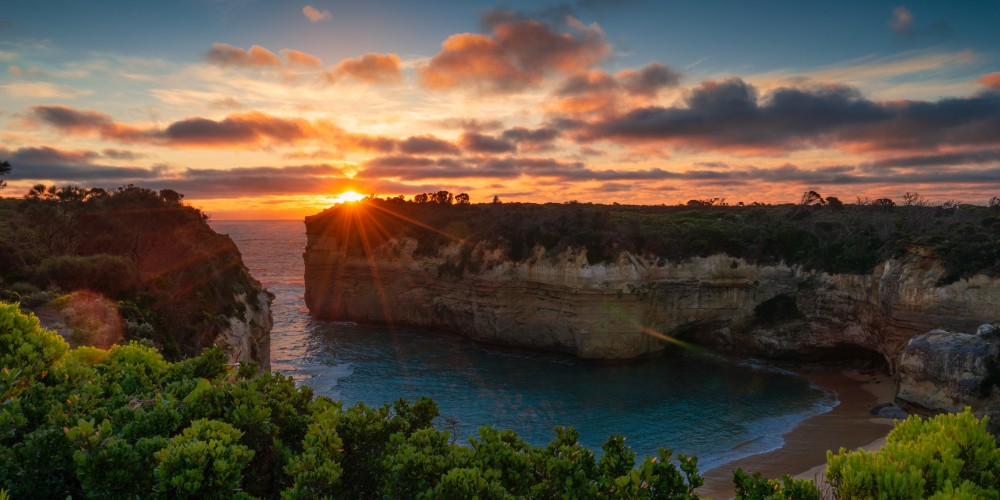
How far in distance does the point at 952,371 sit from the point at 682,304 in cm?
1906

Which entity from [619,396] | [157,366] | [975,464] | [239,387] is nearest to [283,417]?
[239,387]

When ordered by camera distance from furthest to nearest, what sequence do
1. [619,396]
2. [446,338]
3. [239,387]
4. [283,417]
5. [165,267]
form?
[446,338] < [619,396] < [165,267] < [283,417] < [239,387]

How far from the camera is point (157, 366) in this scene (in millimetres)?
9461

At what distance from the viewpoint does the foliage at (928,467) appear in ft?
20.2

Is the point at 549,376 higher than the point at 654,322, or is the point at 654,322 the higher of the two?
the point at 654,322

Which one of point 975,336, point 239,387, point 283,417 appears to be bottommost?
point 975,336

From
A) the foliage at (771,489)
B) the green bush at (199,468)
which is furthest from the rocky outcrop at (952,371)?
the green bush at (199,468)

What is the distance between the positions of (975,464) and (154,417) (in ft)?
35.4

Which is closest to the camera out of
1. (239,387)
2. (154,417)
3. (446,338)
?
(154,417)

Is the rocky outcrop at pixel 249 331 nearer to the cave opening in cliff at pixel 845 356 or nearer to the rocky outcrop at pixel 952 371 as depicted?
the rocky outcrop at pixel 952 371

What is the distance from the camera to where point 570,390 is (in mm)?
35875

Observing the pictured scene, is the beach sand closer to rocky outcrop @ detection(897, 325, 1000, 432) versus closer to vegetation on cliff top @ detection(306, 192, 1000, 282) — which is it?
rocky outcrop @ detection(897, 325, 1000, 432)

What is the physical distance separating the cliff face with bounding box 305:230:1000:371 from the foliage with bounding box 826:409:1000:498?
106ft

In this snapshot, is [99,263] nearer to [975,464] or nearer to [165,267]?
[165,267]
